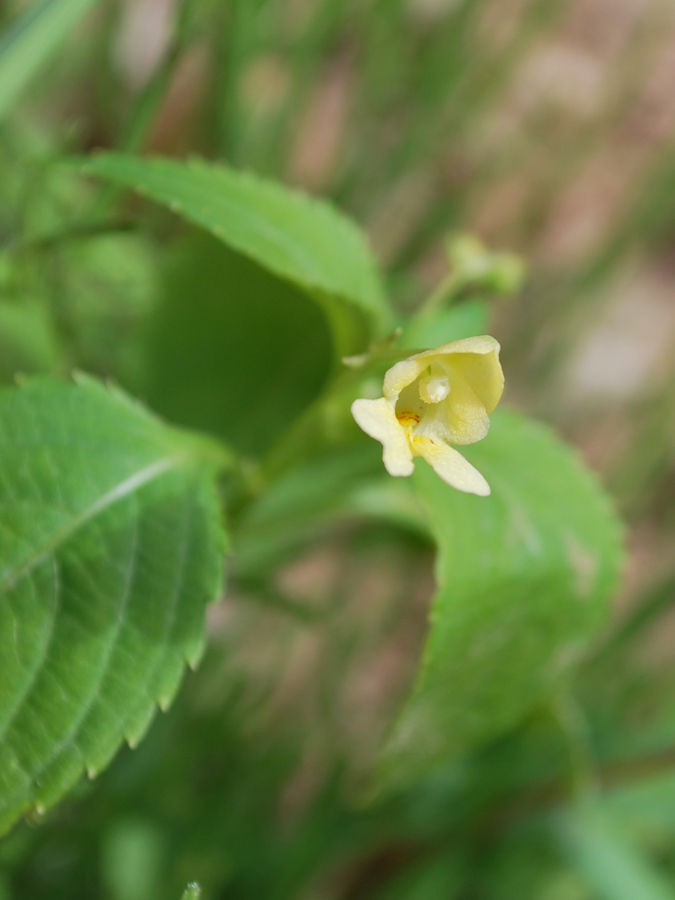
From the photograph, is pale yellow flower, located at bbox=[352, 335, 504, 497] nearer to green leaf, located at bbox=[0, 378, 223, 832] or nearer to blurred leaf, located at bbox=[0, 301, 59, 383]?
green leaf, located at bbox=[0, 378, 223, 832]

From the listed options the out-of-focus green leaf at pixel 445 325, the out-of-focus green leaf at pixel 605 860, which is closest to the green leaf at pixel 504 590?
the out-of-focus green leaf at pixel 445 325

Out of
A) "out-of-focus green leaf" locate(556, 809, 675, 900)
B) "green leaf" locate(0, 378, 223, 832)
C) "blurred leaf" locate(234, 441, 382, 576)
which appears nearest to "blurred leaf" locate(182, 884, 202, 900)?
"green leaf" locate(0, 378, 223, 832)

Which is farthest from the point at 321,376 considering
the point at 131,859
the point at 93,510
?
the point at 131,859

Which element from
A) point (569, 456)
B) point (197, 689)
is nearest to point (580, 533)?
point (569, 456)

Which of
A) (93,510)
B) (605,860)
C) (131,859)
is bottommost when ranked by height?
(131,859)

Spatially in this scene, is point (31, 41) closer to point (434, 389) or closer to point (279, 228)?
point (279, 228)

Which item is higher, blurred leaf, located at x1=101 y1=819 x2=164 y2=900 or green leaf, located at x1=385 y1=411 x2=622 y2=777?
green leaf, located at x1=385 y1=411 x2=622 y2=777
